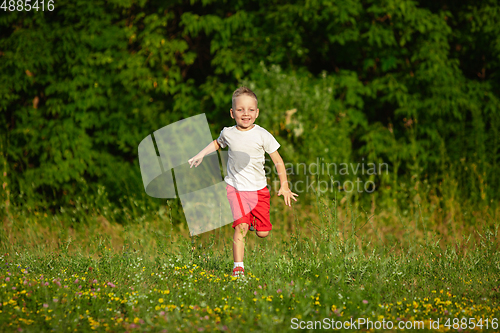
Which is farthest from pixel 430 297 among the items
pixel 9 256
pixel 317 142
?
pixel 9 256

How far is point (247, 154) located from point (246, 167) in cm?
10

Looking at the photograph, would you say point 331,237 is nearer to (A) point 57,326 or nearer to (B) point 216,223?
(B) point 216,223

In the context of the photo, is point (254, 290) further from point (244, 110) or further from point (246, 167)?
point (244, 110)

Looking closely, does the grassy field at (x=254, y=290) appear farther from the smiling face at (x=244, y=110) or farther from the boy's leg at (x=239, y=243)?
the smiling face at (x=244, y=110)

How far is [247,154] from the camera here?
3236mm

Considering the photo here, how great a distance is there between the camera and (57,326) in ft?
8.30

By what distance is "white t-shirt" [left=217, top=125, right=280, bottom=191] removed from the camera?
3227mm

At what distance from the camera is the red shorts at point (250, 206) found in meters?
3.28

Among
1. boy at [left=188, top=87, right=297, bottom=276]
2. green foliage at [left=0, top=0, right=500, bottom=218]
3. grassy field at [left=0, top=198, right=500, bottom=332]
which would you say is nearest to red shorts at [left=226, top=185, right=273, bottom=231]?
boy at [left=188, top=87, right=297, bottom=276]

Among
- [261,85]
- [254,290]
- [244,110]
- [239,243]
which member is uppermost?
[261,85]

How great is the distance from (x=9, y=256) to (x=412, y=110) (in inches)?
216

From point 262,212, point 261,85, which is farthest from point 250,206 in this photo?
point 261,85

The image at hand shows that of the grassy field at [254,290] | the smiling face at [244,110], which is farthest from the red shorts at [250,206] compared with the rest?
the smiling face at [244,110]

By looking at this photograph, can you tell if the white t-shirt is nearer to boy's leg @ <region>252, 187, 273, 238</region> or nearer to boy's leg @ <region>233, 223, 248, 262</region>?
boy's leg @ <region>252, 187, 273, 238</region>
